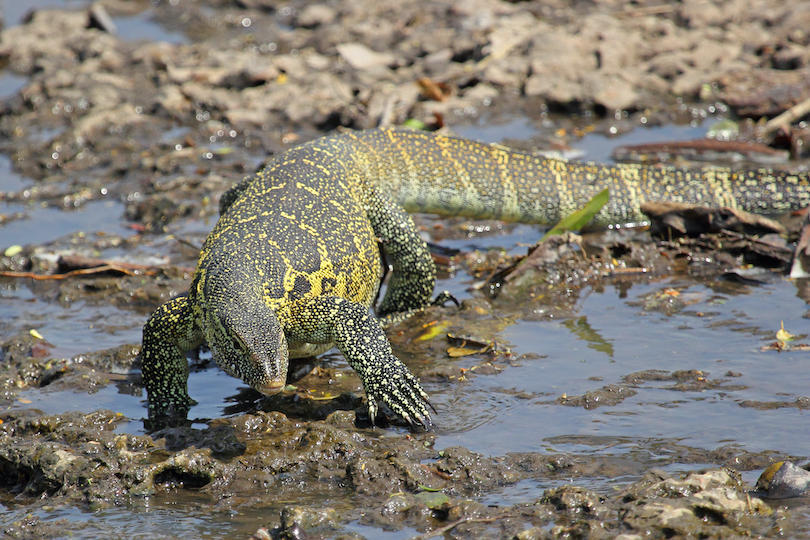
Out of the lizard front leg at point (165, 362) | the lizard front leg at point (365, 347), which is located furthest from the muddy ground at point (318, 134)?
the lizard front leg at point (165, 362)

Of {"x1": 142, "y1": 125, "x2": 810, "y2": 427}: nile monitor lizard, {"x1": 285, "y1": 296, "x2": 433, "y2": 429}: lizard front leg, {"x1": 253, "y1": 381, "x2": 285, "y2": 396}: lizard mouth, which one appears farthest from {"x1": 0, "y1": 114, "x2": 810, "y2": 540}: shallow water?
{"x1": 253, "y1": 381, "x2": 285, "y2": 396}: lizard mouth

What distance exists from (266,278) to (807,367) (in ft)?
13.3

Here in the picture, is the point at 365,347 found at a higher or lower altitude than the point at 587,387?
higher

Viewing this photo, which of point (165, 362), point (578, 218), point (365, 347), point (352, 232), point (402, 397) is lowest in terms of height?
point (165, 362)

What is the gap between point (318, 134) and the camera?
13.0 m

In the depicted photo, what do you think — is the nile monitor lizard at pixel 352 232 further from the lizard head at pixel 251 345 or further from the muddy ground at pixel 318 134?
the muddy ground at pixel 318 134

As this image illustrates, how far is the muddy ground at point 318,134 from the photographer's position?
15.2 ft

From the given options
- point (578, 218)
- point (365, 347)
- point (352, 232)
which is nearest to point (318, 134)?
point (578, 218)

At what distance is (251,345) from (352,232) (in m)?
2.09

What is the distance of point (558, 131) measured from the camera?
12.7 meters

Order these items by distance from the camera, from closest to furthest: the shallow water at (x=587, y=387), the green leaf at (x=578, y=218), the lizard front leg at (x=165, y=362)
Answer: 1. the shallow water at (x=587, y=387)
2. the lizard front leg at (x=165, y=362)
3. the green leaf at (x=578, y=218)

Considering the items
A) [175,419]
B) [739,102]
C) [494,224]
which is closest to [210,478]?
[175,419]

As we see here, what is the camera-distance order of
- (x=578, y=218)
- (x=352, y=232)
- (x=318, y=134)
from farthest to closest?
(x=318, y=134) → (x=578, y=218) → (x=352, y=232)

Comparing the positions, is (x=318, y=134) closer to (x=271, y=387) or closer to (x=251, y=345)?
(x=251, y=345)
